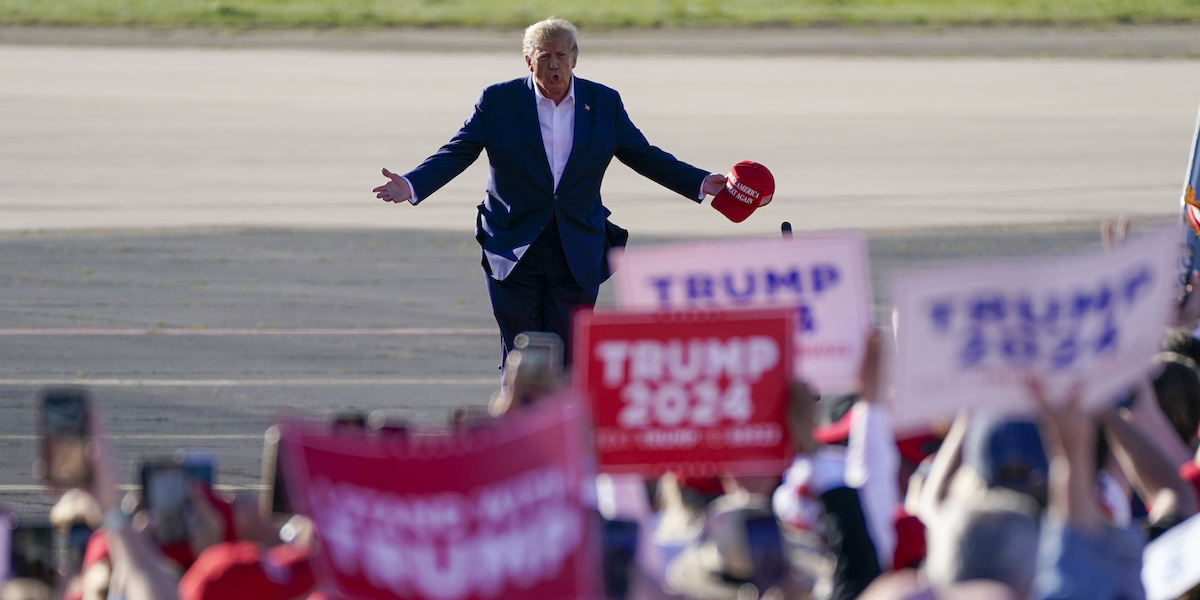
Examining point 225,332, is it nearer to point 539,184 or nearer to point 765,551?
point 539,184

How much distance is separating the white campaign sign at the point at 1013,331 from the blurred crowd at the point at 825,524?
0.20 ft

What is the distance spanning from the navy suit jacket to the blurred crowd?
2484 millimetres

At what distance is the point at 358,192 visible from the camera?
51.8 ft

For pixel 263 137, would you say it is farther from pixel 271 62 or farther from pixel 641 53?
pixel 641 53

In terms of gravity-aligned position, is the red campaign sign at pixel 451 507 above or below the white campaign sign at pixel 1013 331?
below

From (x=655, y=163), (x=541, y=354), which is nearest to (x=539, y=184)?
(x=655, y=163)

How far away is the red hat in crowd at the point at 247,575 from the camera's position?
288cm

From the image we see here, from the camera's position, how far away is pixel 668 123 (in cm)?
2052

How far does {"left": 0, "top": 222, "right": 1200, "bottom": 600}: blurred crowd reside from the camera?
2807mm

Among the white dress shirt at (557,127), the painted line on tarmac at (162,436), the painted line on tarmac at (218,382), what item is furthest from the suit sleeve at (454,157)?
the painted line on tarmac at (218,382)

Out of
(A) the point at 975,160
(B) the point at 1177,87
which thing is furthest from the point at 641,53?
(A) the point at 975,160

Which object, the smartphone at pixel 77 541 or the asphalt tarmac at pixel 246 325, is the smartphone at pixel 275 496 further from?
the asphalt tarmac at pixel 246 325

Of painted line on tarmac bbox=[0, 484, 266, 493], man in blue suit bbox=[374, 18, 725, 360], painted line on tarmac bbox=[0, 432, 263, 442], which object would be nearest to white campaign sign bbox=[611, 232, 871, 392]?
man in blue suit bbox=[374, 18, 725, 360]

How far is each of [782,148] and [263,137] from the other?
20.7 feet
